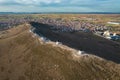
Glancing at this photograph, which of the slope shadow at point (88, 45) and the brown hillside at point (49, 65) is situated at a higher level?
the brown hillside at point (49, 65)

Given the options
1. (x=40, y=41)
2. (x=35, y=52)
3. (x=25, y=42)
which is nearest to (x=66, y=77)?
(x=35, y=52)

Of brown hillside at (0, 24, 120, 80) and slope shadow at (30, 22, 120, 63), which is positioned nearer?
brown hillside at (0, 24, 120, 80)

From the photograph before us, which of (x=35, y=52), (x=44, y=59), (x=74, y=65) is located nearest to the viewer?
(x=74, y=65)

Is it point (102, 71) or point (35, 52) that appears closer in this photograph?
point (102, 71)

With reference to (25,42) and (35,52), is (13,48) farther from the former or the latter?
(35,52)

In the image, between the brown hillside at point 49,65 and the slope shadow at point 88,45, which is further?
the slope shadow at point 88,45

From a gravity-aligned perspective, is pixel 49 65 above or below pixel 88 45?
above

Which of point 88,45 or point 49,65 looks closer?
point 49,65

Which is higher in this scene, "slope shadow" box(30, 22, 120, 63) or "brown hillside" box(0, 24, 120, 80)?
"brown hillside" box(0, 24, 120, 80)
